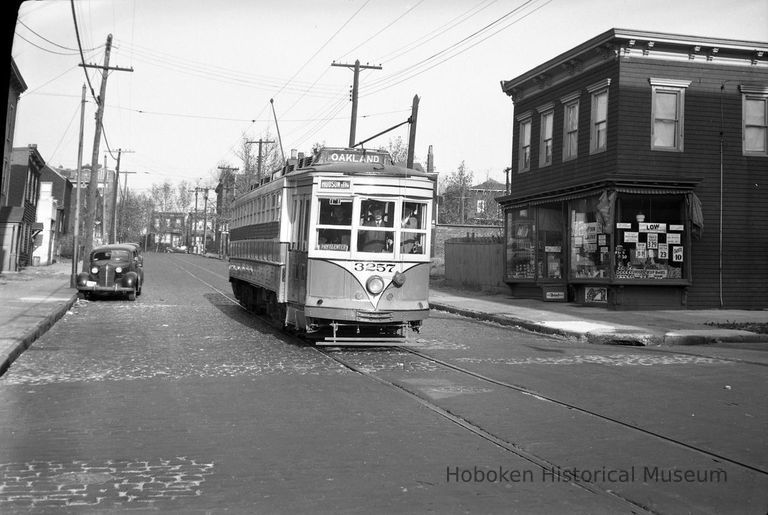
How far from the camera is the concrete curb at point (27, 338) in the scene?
34.7 feet

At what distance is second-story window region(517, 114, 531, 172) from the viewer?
28578mm

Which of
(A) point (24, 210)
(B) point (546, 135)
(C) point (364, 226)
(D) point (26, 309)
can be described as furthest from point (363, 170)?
(A) point (24, 210)

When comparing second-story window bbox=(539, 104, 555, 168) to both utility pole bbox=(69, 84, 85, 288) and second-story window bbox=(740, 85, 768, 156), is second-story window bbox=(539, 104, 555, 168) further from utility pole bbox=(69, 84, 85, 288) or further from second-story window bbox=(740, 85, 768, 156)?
utility pole bbox=(69, 84, 85, 288)

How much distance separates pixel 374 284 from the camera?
13.0 meters

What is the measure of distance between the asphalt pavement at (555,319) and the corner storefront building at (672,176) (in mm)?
1155

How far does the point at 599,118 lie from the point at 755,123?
16.0ft

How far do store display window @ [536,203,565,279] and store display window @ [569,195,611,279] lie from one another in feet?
3.16

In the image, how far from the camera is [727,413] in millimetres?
8180

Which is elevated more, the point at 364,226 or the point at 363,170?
the point at 363,170

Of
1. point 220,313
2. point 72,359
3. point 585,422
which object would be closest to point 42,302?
point 220,313

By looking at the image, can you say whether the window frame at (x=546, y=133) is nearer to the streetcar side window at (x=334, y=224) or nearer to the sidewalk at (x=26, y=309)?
the streetcar side window at (x=334, y=224)

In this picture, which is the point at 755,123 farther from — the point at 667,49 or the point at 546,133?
the point at 546,133

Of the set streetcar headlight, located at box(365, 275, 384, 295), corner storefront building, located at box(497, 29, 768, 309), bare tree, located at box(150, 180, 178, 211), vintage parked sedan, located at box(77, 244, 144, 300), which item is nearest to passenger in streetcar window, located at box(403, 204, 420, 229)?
streetcar headlight, located at box(365, 275, 384, 295)

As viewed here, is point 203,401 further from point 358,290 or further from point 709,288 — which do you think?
point 709,288
